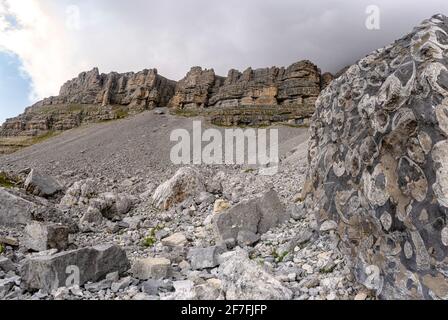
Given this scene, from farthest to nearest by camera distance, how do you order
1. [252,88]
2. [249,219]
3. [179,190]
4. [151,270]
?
[252,88]
[179,190]
[249,219]
[151,270]

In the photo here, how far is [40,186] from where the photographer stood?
1992cm

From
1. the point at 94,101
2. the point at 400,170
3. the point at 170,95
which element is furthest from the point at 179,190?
the point at 94,101

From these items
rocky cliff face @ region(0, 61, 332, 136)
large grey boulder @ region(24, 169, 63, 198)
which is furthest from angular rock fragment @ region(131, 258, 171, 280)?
rocky cliff face @ region(0, 61, 332, 136)

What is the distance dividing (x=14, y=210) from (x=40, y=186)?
8.15 metres

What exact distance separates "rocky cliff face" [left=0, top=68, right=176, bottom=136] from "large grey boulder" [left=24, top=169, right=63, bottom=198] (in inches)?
A: 3513

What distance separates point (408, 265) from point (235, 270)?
3.01m

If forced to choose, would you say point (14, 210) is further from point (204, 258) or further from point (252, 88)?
point (252, 88)

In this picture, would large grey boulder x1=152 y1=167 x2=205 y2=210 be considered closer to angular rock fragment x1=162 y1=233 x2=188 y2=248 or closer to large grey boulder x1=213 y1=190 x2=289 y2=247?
angular rock fragment x1=162 y1=233 x2=188 y2=248

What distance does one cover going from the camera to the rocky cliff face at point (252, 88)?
113500 millimetres

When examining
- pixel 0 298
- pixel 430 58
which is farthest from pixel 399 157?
pixel 0 298

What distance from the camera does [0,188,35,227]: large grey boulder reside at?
40.3 feet

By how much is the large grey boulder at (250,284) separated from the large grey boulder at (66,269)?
2973 mm

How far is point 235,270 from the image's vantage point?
597cm
